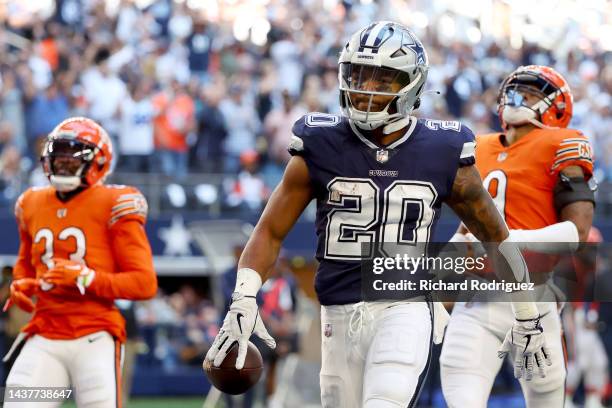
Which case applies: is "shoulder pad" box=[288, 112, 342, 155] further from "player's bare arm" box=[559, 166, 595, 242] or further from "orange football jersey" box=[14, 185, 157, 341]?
"player's bare arm" box=[559, 166, 595, 242]

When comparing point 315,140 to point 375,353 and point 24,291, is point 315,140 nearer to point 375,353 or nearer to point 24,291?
point 375,353

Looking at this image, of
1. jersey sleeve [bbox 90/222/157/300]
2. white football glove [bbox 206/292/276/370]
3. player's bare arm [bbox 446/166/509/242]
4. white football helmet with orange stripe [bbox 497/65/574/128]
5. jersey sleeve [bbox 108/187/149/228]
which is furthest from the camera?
white football helmet with orange stripe [bbox 497/65/574/128]

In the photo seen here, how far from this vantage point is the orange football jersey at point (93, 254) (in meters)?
5.86

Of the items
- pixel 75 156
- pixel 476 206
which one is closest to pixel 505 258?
pixel 476 206

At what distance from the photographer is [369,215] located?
15.8 feet

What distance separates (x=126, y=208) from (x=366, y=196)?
1607 mm

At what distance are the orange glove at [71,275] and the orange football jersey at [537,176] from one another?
201 cm

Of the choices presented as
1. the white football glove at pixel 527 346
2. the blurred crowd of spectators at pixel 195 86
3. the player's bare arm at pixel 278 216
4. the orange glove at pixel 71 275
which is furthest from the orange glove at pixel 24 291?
the blurred crowd of spectators at pixel 195 86

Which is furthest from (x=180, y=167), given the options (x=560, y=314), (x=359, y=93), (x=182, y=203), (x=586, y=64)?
(x=359, y=93)

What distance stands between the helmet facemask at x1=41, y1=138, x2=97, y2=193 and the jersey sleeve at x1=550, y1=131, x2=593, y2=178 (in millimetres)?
2284

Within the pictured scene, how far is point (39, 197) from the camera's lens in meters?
6.14

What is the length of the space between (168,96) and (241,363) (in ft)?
30.4

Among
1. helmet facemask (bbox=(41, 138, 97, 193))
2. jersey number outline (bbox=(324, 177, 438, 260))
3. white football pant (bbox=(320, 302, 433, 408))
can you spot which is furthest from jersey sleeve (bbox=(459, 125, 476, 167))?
helmet facemask (bbox=(41, 138, 97, 193))

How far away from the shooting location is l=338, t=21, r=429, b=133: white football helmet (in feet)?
15.9
